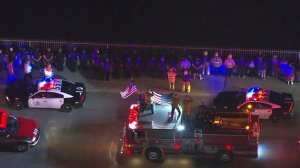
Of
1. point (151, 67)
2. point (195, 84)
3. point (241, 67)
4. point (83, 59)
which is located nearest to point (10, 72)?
point (83, 59)

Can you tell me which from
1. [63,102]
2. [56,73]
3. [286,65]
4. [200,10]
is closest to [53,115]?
[63,102]

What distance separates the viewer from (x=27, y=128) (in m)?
23.5

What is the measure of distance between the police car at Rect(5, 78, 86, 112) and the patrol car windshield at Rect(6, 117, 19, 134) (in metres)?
2.63

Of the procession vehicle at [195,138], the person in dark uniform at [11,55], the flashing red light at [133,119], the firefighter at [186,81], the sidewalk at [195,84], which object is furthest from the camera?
the person in dark uniform at [11,55]

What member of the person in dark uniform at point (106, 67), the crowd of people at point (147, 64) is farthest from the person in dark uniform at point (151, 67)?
the person in dark uniform at point (106, 67)

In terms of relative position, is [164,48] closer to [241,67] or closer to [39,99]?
[241,67]

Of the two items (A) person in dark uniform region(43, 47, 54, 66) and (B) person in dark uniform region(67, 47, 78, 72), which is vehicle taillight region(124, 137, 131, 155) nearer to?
(B) person in dark uniform region(67, 47, 78, 72)

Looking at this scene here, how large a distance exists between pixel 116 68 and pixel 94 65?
1.52 metres

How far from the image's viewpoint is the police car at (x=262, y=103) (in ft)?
82.0

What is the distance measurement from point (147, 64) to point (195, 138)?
29.2ft

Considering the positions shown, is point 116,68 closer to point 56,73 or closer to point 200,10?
point 56,73

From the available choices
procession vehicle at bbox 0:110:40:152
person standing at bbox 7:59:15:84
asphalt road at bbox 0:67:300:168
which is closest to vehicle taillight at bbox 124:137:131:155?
asphalt road at bbox 0:67:300:168

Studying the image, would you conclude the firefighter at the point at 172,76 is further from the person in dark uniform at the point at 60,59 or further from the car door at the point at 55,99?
the person in dark uniform at the point at 60,59

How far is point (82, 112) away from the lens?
26.4m
